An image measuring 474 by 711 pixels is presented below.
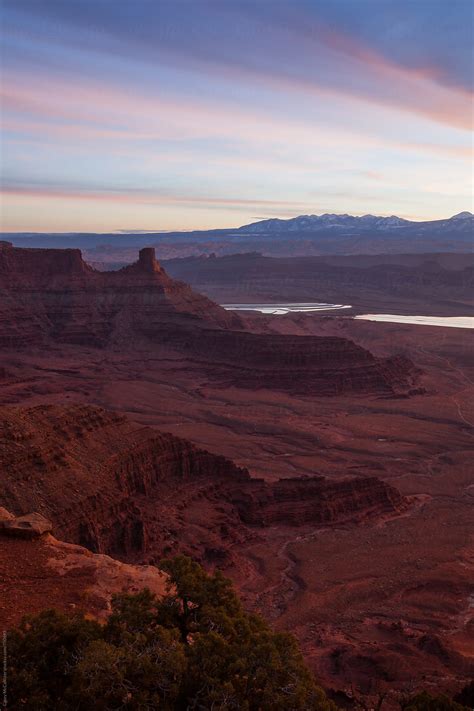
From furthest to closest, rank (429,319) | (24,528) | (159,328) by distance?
(429,319)
(159,328)
(24,528)

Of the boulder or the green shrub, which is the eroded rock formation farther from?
the green shrub

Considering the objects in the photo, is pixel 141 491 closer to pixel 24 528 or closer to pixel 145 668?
pixel 24 528

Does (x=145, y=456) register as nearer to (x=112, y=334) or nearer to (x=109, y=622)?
(x=109, y=622)

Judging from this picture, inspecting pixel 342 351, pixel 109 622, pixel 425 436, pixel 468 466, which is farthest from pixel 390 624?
pixel 342 351

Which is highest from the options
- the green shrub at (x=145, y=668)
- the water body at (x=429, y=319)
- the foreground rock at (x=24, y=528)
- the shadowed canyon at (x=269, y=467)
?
the green shrub at (x=145, y=668)

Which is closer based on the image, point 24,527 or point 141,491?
point 24,527

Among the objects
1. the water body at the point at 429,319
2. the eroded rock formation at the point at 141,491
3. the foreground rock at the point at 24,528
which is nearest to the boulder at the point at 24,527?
the foreground rock at the point at 24,528

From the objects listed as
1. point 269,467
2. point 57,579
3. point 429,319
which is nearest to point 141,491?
point 57,579

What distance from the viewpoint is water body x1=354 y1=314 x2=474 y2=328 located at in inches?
6528

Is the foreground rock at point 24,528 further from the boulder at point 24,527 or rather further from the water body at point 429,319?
the water body at point 429,319

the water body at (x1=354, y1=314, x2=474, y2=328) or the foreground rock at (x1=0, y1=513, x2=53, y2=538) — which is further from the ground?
the foreground rock at (x1=0, y1=513, x2=53, y2=538)

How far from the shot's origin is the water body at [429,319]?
6528 inches

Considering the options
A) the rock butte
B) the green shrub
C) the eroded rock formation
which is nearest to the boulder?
the eroded rock formation

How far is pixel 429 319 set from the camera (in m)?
176
